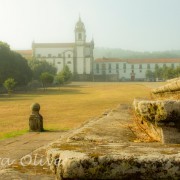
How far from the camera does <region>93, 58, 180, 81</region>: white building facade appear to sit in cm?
16550

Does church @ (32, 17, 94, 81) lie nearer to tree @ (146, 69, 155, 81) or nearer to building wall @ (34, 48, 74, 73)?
building wall @ (34, 48, 74, 73)

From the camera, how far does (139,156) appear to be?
87.4 inches

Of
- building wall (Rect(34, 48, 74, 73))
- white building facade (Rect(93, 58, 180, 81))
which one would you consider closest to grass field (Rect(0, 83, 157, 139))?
building wall (Rect(34, 48, 74, 73))

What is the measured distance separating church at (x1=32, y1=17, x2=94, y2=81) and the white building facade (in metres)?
11.2

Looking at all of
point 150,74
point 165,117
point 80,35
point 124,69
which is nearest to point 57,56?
point 80,35

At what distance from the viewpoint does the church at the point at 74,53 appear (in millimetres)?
151375

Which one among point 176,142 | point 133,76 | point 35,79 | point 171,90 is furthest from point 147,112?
point 133,76

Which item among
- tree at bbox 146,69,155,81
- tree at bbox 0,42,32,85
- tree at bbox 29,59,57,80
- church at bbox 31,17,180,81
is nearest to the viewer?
tree at bbox 0,42,32,85

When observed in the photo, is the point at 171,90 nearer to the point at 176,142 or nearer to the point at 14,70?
the point at 176,142

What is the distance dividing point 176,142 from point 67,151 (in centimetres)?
94

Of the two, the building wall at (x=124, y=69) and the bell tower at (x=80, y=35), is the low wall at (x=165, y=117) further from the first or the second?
the building wall at (x=124, y=69)

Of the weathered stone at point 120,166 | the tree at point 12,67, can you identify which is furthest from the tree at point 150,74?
the weathered stone at point 120,166

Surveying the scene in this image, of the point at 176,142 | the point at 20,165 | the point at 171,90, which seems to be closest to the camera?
the point at 176,142

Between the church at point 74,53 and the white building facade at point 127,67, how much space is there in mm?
11174
